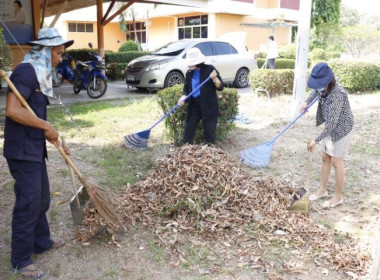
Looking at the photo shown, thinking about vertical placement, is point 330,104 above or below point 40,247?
above

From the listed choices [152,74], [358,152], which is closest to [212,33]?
[152,74]

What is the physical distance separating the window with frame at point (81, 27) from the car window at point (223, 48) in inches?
888

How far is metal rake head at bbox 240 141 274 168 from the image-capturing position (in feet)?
17.4

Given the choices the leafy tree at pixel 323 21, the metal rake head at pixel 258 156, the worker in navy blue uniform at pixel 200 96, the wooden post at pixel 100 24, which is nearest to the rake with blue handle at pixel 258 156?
the metal rake head at pixel 258 156

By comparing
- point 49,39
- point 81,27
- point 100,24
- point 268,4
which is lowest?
point 49,39

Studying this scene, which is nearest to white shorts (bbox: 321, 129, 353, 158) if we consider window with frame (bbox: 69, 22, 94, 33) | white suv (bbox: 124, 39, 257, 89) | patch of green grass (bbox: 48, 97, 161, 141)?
patch of green grass (bbox: 48, 97, 161, 141)

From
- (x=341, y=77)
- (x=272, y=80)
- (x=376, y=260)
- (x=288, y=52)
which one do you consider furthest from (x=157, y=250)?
(x=288, y=52)

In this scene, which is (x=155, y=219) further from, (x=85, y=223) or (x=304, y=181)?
(x=304, y=181)

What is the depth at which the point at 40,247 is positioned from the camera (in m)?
3.32

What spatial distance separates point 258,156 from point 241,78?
329 inches

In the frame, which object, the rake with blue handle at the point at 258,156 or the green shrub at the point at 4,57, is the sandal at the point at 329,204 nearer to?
the rake with blue handle at the point at 258,156

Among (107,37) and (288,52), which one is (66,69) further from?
(107,37)

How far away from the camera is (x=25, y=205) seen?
2879 mm

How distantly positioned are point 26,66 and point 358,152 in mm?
5273
